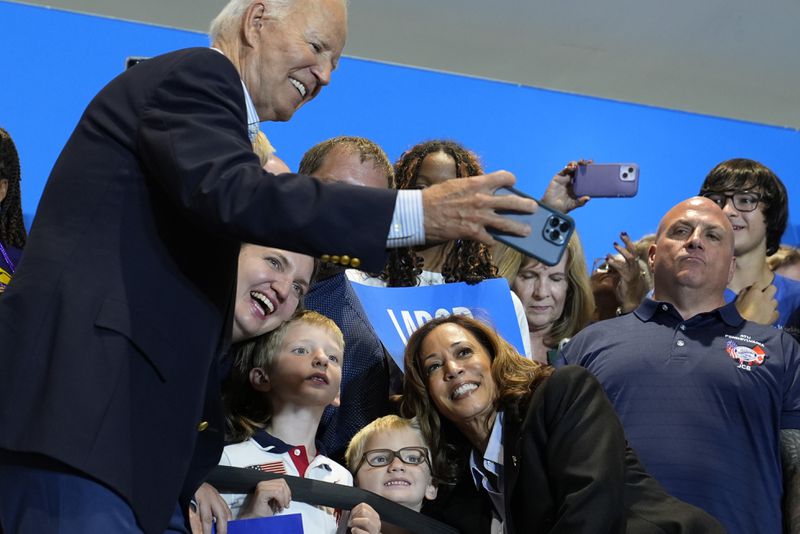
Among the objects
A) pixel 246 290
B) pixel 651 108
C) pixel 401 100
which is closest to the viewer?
pixel 246 290

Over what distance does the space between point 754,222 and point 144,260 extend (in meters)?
2.88

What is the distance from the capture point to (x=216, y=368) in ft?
5.18

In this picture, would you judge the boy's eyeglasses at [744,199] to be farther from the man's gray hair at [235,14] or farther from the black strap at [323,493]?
the man's gray hair at [235,14]

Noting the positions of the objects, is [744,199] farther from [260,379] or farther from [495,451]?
[260,379]

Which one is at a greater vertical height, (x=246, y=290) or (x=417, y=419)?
(x=246, y=290)

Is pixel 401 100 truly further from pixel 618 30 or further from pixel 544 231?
pixel 544 231

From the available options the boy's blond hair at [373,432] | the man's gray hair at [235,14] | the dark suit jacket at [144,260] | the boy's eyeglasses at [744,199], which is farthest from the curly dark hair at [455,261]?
the dark suit jacket at [144,260]

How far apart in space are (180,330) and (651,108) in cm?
408

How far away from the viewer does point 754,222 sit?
150 inches

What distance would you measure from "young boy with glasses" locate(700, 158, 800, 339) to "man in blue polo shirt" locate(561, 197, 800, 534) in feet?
1.47

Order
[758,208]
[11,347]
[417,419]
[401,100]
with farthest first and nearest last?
1. [401,100]
2. [758,208]
3. [417,419]
4. [11,347]

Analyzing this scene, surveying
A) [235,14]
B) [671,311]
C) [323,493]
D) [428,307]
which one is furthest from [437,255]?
[235,14]

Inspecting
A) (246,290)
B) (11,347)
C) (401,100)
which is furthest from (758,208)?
(11,347)

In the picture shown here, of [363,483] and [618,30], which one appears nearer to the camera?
[363,483]
